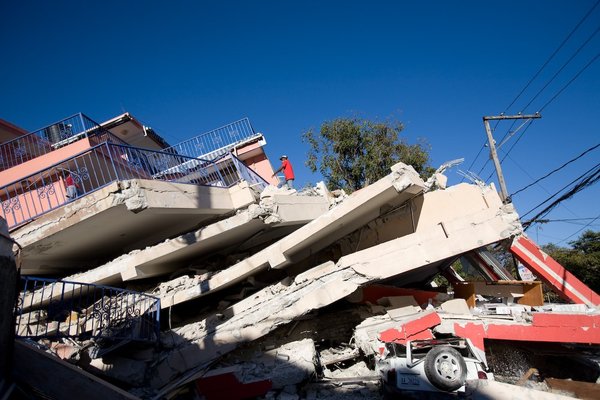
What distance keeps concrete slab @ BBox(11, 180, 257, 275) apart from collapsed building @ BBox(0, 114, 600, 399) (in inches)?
1.4

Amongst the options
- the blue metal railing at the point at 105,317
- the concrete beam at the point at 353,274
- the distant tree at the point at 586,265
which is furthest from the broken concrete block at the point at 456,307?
the distant tree at the point at 586,265

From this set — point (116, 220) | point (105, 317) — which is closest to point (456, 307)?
point (105, 317)

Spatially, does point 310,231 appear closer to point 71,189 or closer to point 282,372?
point 282,372

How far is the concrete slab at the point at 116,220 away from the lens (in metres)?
6.36

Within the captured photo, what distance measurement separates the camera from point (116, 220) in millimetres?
6984

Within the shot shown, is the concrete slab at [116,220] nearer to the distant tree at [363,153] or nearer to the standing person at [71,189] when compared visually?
the standing person at [71,189]

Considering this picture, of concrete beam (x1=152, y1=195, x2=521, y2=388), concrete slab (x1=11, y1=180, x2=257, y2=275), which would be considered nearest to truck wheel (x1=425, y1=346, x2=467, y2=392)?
concrete beam (x1=152, y1=195, x2=521, y2=388)

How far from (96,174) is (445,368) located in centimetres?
898

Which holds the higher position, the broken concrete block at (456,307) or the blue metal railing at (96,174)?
the blue metal railing at (96,174)

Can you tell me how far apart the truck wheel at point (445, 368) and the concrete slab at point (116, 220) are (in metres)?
4.81

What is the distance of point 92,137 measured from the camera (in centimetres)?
1278

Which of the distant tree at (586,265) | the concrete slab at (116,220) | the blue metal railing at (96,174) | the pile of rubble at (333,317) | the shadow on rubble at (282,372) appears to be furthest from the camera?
the distant tree at (586,265)

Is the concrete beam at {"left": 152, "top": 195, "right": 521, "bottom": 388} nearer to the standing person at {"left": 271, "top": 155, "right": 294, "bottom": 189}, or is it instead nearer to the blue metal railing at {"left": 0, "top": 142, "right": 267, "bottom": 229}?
the blue metal railing at {"left": 0, "top": 142, "right": 267, "bottom": 229}

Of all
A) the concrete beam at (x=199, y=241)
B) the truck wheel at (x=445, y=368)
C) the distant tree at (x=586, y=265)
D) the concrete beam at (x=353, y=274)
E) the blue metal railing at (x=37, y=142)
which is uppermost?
the blue metal railing at (x=37, y=142)
